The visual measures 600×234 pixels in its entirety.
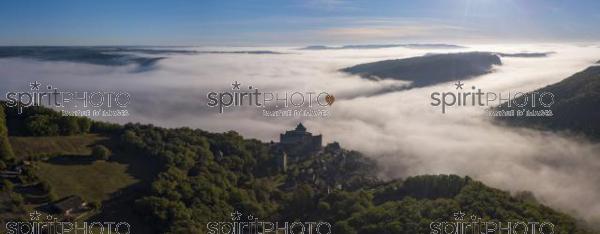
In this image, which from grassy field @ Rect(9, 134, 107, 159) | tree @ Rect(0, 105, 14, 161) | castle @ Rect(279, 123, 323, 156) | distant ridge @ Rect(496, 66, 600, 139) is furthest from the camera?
distant ridge @ Rect(496, 66, 600, 139)

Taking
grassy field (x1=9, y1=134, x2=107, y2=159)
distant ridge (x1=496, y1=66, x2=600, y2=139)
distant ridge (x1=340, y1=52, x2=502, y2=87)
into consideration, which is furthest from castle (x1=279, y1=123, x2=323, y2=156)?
distant ridge (x1=340, y1=52, x2=502, y2=87)

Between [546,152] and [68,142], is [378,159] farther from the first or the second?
[68,142]

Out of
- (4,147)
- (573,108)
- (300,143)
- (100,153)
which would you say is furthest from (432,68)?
(4,147)

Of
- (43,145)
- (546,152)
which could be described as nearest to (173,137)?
(43,145)

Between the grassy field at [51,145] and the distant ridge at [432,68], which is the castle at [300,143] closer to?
the grassy field at [51,145]

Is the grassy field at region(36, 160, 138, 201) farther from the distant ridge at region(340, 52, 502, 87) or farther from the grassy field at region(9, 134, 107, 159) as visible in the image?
the distant ridge at region(340, 52, 502, 87)

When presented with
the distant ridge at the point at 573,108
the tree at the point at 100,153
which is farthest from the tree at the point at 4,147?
the distant ridge at the point at 573,108
